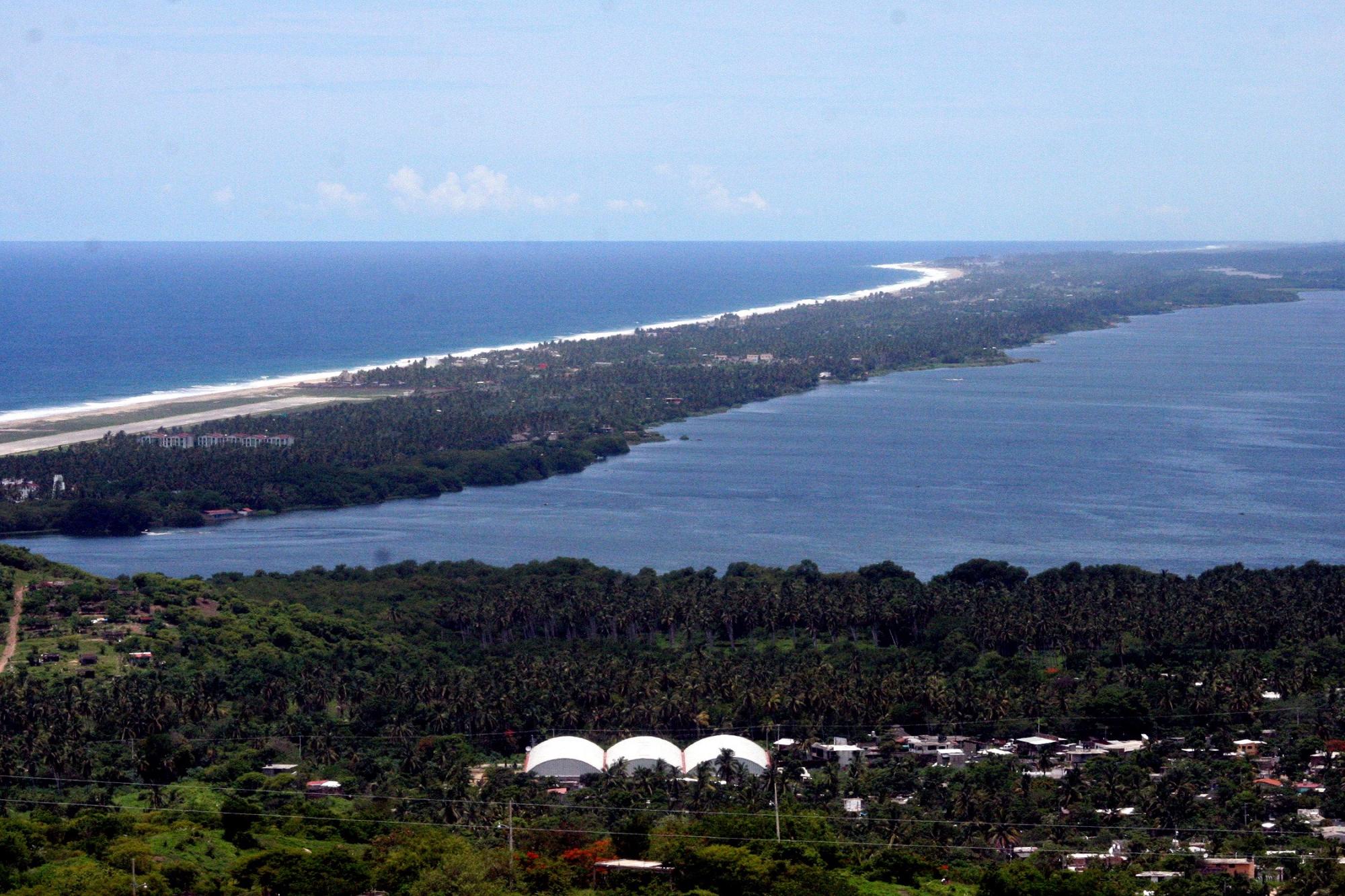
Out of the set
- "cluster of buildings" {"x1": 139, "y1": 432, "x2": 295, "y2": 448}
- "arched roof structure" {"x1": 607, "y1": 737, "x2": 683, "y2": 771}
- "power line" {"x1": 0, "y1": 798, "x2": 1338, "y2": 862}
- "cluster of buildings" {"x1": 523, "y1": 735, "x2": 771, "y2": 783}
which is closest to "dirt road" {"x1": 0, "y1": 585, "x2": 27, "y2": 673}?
"power line" {"x1": 0, "y1": 798, "x2": 1338, "y2": 862}

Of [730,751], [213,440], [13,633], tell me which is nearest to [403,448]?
[213,440]

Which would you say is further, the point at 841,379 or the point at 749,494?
the point at 841,379


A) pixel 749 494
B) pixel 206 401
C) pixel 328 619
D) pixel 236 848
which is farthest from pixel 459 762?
pixel 206 401

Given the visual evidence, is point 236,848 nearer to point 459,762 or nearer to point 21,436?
point 459,762

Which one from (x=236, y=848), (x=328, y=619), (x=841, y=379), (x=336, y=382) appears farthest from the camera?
(x=841, y=379)

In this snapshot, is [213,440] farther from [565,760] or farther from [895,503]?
[565,760]

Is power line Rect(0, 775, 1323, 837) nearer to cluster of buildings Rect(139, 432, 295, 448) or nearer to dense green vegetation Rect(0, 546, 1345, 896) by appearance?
dense green vegetation Rect(0, 546, 1345, 896)
